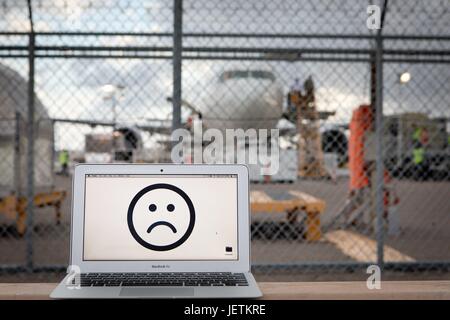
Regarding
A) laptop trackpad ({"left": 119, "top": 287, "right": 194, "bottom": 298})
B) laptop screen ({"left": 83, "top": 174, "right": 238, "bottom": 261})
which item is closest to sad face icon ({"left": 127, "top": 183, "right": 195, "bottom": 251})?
laptop screen ({"left": 83, "top": 174, "right": 238, "bottom": 261})

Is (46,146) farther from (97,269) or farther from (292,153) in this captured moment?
(97,269)

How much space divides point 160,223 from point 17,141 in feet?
21.5

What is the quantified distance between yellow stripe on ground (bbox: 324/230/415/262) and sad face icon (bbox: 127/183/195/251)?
4.44 m

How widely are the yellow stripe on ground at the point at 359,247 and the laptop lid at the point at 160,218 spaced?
4.36 m

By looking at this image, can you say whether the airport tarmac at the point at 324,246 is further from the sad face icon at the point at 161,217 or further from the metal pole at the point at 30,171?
the sad face icon at the point at 161,217

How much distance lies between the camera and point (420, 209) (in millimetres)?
12922

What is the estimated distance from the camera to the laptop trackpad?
1.42 metres

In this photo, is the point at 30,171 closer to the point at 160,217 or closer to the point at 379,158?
the point at 379,158

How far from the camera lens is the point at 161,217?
1753 mm

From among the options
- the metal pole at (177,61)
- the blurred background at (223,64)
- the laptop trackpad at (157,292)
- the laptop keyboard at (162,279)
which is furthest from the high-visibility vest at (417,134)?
the laptop trackpad at (157,292)

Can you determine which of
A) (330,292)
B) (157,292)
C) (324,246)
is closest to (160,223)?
(157,292)

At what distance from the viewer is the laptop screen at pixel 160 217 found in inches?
67.7

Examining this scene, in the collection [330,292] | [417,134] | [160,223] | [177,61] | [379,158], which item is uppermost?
[417,134]
